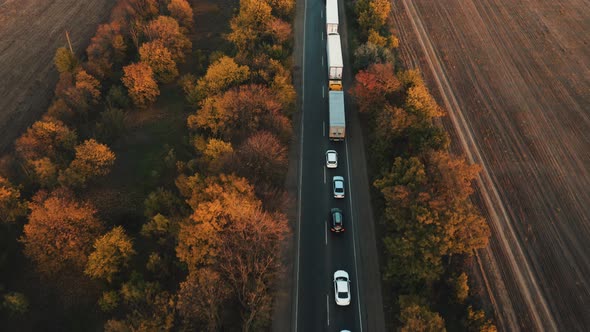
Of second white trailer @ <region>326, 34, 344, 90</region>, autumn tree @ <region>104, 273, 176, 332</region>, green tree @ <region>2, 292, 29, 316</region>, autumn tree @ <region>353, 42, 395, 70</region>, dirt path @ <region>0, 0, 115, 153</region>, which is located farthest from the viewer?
dirt path @ <region>0, 0, 115, 153</region>

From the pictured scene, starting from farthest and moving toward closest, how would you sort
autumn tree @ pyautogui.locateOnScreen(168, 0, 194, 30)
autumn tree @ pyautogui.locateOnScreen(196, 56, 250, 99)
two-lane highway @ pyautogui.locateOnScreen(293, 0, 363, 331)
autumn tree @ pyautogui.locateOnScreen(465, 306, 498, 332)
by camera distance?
autumn tree @ pyautogui.locateOnScreen(168, 0, 194, 30)
autumn tree @ pyautogui.locateOnScreen(196, 56, 250, 99)
two-lane highway @ pyautogui.locateOnScreen(293, 0, 363, 331)
autumn tree @ pyautogui.locateOnScreen(465, 306, 498, 332)

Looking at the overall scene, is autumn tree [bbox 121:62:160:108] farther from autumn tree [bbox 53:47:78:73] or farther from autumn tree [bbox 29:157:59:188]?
autumn tree [bbox 29:157:59:188]

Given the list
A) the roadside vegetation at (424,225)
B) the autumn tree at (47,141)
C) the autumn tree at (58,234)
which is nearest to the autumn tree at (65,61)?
the autumn tree at (47,141)

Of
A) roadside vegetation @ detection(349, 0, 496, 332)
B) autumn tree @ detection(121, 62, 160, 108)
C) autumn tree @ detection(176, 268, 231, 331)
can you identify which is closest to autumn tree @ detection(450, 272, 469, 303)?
roadside vegetation @ detection(349, 0, 496, 332)

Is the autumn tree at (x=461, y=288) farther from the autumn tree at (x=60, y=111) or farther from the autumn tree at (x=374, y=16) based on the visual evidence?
the autumn tree at (x=60, y=111)

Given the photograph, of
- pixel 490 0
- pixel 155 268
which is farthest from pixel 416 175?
pixel 490 0

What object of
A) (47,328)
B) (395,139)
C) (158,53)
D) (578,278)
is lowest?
(578,278)

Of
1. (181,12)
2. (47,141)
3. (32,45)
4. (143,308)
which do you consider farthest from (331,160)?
(32,45)

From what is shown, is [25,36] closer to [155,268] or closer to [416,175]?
[155,268]
